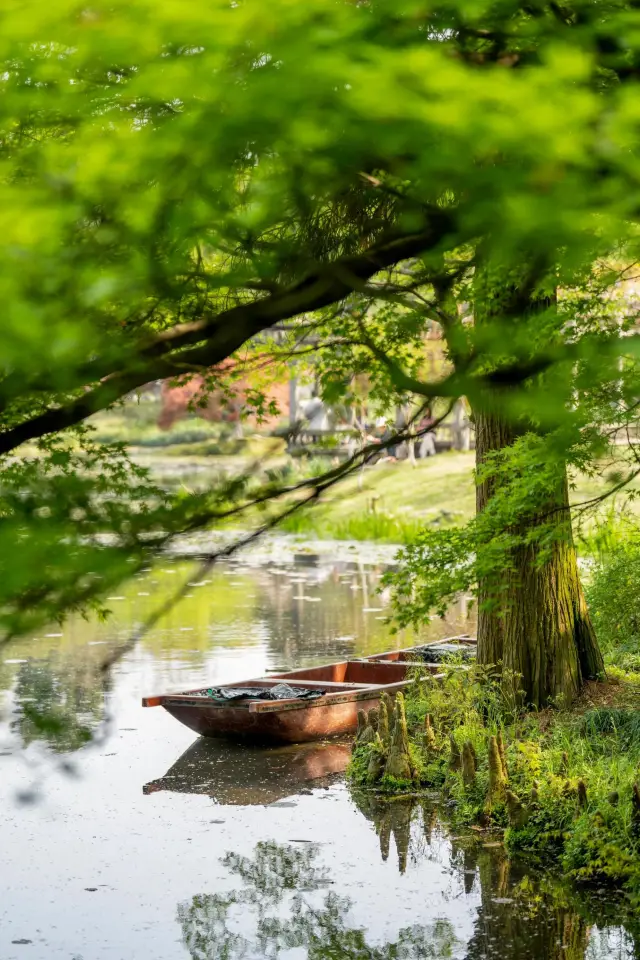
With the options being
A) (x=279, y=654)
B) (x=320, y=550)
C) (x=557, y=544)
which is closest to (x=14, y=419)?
(x=557, y=544)

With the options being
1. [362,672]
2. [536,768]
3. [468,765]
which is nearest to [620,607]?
[362,672]

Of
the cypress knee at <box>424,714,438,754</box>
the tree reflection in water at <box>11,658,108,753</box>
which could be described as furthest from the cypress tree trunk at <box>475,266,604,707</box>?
the tree reflection in water at <box>11,658,108,753</box>

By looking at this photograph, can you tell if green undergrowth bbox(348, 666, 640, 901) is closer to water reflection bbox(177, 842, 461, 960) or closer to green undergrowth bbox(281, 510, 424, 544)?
water reflection bbox(177, 842, 461, 960)

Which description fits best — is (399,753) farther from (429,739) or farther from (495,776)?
(495,776)

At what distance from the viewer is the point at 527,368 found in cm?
412

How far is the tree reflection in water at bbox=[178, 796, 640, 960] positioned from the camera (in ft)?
22.6

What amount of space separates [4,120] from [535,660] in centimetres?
873

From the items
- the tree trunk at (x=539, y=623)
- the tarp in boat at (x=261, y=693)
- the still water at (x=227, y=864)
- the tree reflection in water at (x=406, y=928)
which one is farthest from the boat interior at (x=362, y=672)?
the tree reflection in water at (x=406, y=928)

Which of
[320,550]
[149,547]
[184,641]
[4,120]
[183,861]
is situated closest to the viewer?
[4,120]

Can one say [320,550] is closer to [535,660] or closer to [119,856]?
[535,660]

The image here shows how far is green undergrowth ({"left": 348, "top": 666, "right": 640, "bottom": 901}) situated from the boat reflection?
55 centimetres

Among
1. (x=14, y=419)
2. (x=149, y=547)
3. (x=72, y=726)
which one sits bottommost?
(x=72, y=726)

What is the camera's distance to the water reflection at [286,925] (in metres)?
6.95

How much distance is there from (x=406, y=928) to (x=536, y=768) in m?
Result: 2.14
